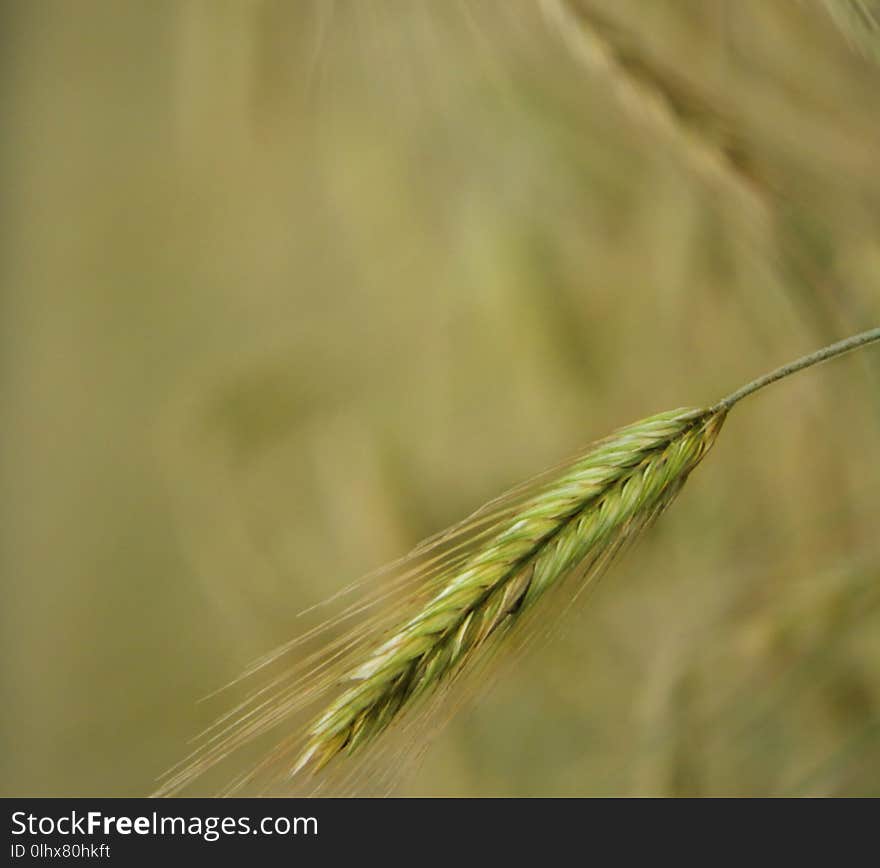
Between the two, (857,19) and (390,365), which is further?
(390,365)

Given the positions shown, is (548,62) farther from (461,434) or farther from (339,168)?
(461,434)

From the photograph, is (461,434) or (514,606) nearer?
(514,606)

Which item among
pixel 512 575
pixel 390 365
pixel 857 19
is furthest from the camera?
pixel 390 365

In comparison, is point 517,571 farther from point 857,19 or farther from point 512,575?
point 857,19

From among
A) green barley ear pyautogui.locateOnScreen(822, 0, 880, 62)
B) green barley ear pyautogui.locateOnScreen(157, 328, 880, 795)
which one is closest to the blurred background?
green barley ear pyautogui.locateOnScreen(822, 0, 880, 62)

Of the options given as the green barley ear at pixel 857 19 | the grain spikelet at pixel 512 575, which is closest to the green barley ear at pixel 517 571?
the grain spikelet at pixel 512 575

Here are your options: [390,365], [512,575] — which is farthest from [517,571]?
[390,365]

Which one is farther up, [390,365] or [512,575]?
[390,365]
